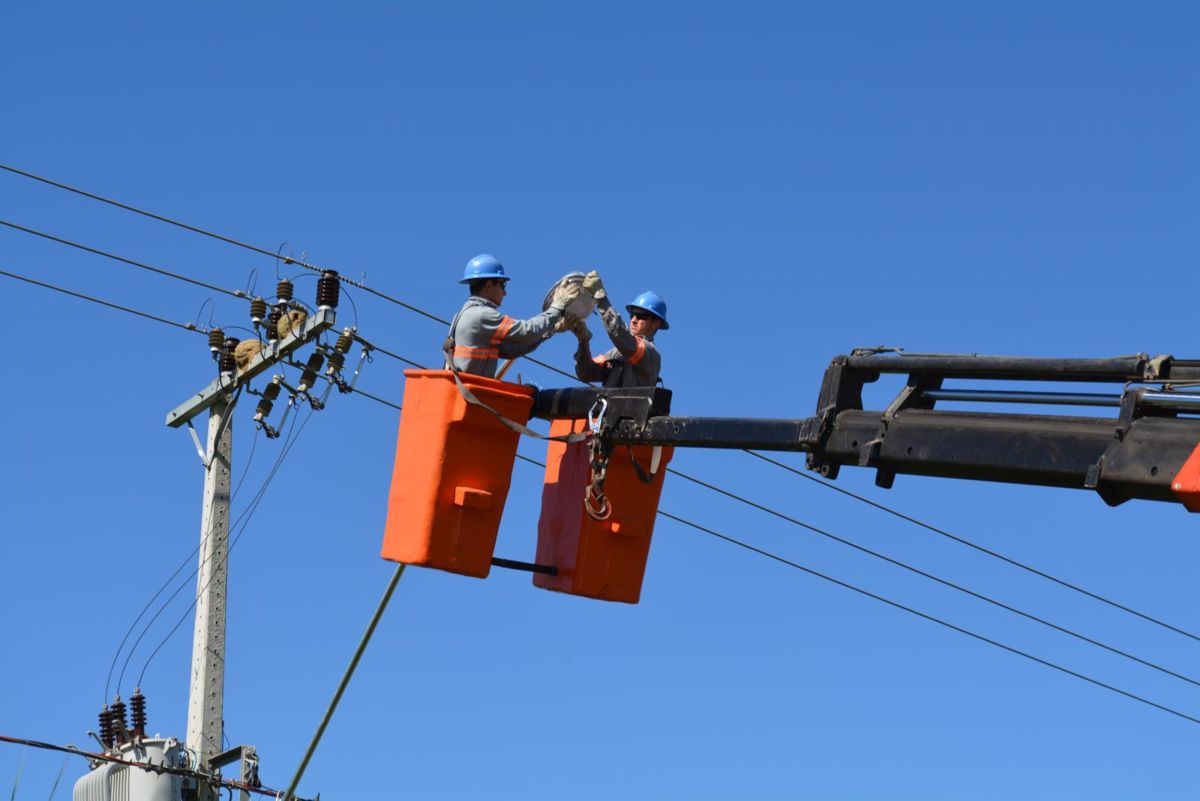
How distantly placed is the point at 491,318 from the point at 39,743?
14.7 ft

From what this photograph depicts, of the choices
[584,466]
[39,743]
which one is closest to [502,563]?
[584,466]

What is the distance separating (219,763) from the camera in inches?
531

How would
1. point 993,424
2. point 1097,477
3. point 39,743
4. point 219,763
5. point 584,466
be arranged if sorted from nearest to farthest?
1. point 1097,477
2. point 993,424
3. point 584,466
4. point 39,743
5. point 219,763

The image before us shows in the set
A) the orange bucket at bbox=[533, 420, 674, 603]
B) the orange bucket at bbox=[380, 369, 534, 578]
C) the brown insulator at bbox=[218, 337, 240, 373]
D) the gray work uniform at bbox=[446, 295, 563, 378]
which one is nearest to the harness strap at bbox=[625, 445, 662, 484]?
the orange bucket at bbox=[533, 420, 674, 603]

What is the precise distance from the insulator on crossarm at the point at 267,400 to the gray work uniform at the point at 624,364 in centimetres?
364

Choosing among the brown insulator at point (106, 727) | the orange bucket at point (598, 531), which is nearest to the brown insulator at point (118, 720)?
the brown insulator at point (106, 727)

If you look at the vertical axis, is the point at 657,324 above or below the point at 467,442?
above

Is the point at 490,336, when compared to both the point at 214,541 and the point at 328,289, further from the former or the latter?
the point at 214,541

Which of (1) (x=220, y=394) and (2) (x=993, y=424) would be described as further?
(1) (x=220, y=394)

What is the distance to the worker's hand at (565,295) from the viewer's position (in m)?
10.3

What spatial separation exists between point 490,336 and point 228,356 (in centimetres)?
449

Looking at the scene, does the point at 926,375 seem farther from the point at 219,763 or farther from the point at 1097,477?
the point at 219,763

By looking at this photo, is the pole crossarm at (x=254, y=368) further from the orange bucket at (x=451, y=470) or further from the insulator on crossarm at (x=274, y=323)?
the orange bucket at (x=451, y=470)

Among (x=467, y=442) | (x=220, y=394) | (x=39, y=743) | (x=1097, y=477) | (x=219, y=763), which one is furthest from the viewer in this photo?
(x=220, y=394)
